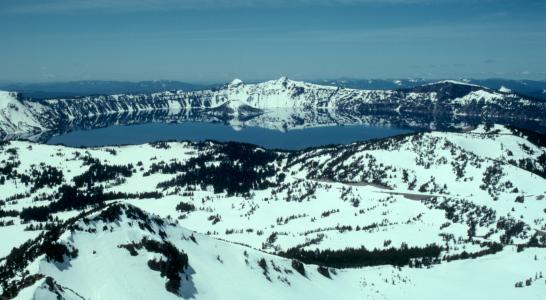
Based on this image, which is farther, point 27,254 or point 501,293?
point 501,293

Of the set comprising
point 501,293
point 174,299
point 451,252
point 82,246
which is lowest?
point 451,252

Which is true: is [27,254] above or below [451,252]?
above

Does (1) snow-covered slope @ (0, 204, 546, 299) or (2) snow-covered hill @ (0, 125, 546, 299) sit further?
(2) snow-covered hill @ (0, 125, 546, 299)

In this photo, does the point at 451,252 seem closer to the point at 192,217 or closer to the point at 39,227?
the point at 192,217

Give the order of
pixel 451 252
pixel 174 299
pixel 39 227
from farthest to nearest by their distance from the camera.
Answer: pixel 39 227 < pixel 451 252 < pixel 174 299

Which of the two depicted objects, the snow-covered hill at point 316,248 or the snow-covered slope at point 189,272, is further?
the snow-covered hill at point 316,248

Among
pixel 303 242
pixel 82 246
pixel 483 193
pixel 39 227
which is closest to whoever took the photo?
pixel 82 246

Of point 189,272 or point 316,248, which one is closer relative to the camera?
point 189,272

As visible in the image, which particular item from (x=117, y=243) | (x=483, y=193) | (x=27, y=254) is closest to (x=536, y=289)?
(x=117, y=243)

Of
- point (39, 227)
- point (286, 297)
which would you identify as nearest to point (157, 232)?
point (286, 297)

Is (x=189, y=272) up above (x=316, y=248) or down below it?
above
